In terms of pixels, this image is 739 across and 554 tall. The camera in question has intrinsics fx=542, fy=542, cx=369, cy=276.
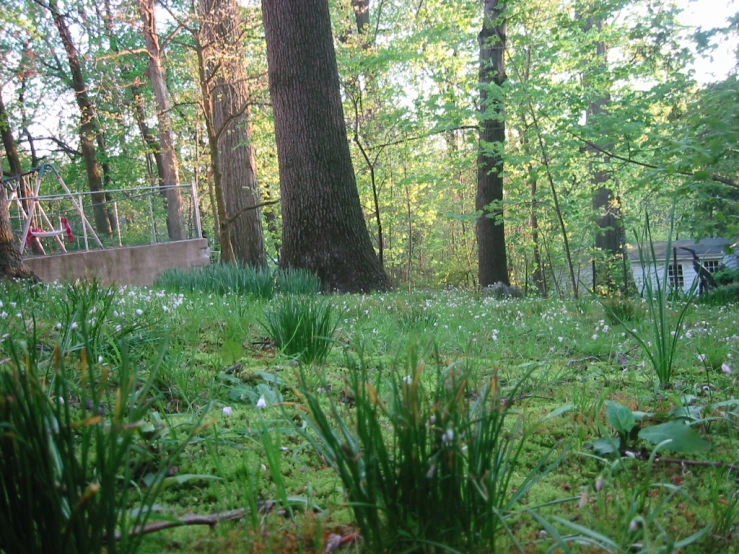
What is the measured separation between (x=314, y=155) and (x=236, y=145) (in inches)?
203

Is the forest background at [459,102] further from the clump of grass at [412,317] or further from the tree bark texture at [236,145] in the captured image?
the clump of grass at [412,317]

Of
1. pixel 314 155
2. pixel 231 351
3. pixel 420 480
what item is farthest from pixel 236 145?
pixel 420 480

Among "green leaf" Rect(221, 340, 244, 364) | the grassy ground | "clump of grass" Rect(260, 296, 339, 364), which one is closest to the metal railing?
the grassy ground

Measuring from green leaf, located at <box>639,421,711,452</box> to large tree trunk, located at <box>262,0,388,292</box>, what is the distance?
6.73m

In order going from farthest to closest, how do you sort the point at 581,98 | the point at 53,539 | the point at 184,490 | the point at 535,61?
the point at 535,61 → the point at 581,98 → the point at 184,490 → the point at 53,539

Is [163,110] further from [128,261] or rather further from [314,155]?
[314,155]

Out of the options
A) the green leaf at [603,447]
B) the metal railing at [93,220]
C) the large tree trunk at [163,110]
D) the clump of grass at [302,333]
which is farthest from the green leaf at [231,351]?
the metal railing at [93,220]

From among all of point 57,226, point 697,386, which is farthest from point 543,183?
point 697,386

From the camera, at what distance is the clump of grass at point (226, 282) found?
596 cm

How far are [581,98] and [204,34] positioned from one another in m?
7.14

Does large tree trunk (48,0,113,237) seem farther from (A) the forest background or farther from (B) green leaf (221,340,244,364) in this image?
(B) green leaf (221,340,244,364)

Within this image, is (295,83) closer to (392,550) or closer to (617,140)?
(617,140)

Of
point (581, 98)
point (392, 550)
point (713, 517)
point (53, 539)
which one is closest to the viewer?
point (53, 539)

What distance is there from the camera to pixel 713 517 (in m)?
1.32
